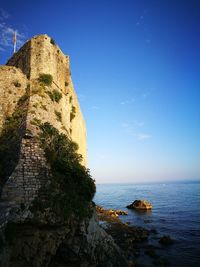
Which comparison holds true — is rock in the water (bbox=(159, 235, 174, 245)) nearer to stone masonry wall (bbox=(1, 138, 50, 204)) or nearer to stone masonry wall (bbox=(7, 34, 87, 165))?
stone masonry wall (bbox=(7, 34, 87, 165))

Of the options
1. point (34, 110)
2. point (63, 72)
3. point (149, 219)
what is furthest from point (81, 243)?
point (149, 219)

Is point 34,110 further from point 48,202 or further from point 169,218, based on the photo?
point 169,218

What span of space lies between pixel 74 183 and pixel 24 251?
5.16 meters

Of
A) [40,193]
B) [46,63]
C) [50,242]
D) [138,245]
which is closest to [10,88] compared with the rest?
[46,63]

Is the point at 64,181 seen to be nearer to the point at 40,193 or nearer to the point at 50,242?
the point at 40,193

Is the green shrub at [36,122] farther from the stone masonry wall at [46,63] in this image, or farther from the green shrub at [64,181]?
the stone masonry wall at [46,63]

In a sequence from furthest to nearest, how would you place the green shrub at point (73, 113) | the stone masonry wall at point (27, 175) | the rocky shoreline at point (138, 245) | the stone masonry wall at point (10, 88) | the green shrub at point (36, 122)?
the green shrub at point (73, 113) < the rocky shoreline at point (138, 245) < the stone masonry wall at point (10, 88) < the green shrub at point (36, 122) < the stone masonry wall at point (27, 175)

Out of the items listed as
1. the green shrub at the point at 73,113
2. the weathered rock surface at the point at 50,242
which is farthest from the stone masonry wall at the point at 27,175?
the green shrub at the point at 73,113

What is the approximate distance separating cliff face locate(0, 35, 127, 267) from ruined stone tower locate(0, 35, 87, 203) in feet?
0.19

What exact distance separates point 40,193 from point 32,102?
997 cm

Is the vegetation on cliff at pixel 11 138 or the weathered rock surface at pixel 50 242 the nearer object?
the weathered rock surface at pixel 50 242

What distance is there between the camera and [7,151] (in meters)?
15.1

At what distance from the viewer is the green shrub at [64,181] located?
1280 cm

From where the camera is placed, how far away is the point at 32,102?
19578 mm
